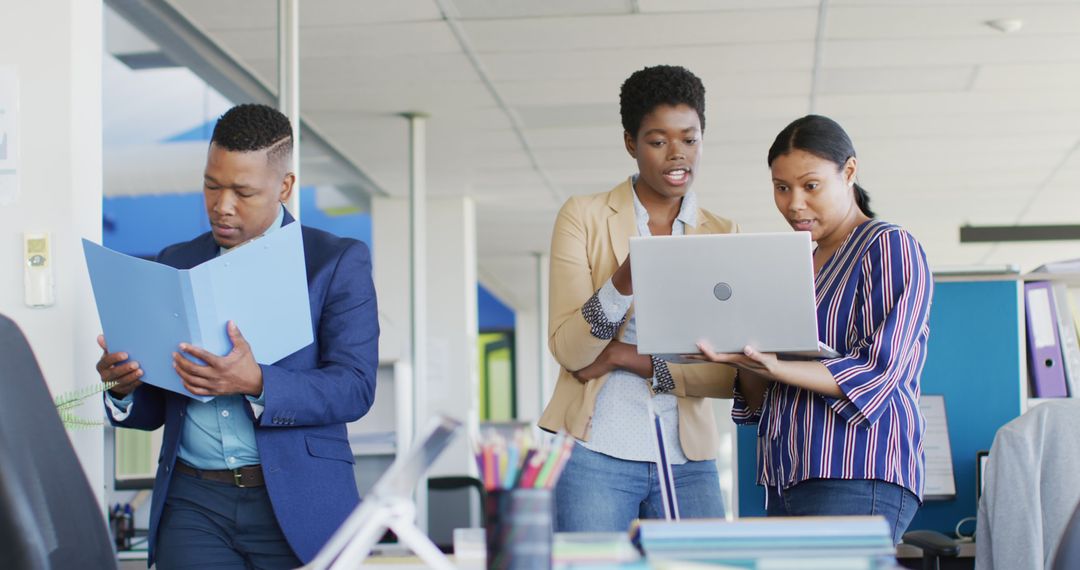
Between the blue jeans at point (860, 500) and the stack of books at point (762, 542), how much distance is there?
2.59ft

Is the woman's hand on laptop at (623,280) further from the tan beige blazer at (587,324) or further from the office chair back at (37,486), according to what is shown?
the office chair back at (37,486)

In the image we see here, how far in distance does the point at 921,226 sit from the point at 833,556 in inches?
411

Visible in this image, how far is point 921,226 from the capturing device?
10930 mm

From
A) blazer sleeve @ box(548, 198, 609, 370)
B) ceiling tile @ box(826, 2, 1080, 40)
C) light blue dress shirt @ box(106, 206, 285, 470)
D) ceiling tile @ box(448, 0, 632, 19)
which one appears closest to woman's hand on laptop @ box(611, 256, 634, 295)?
blazer sleeve @ box(548, 198, 609, 370)

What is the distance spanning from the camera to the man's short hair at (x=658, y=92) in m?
2.29

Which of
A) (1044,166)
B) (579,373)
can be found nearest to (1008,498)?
(579,373)

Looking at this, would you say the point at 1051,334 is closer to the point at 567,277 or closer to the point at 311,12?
the point at 567,277

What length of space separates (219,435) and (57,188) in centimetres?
76

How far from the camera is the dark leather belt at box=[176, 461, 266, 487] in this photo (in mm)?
1934

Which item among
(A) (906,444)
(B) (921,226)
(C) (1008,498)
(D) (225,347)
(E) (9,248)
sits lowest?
(C) (1008,498)

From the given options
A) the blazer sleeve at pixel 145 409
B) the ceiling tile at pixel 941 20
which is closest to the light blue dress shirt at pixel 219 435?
the blazer sleeve at pixel 145 409

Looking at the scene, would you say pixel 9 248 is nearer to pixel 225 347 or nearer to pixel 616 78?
pixel 225 347

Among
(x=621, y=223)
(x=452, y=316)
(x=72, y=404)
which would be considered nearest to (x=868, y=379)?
(x=621, y=223)

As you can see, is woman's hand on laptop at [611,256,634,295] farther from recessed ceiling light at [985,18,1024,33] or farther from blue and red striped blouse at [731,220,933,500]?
recessed ceiling light at [985,18,1024,33]
